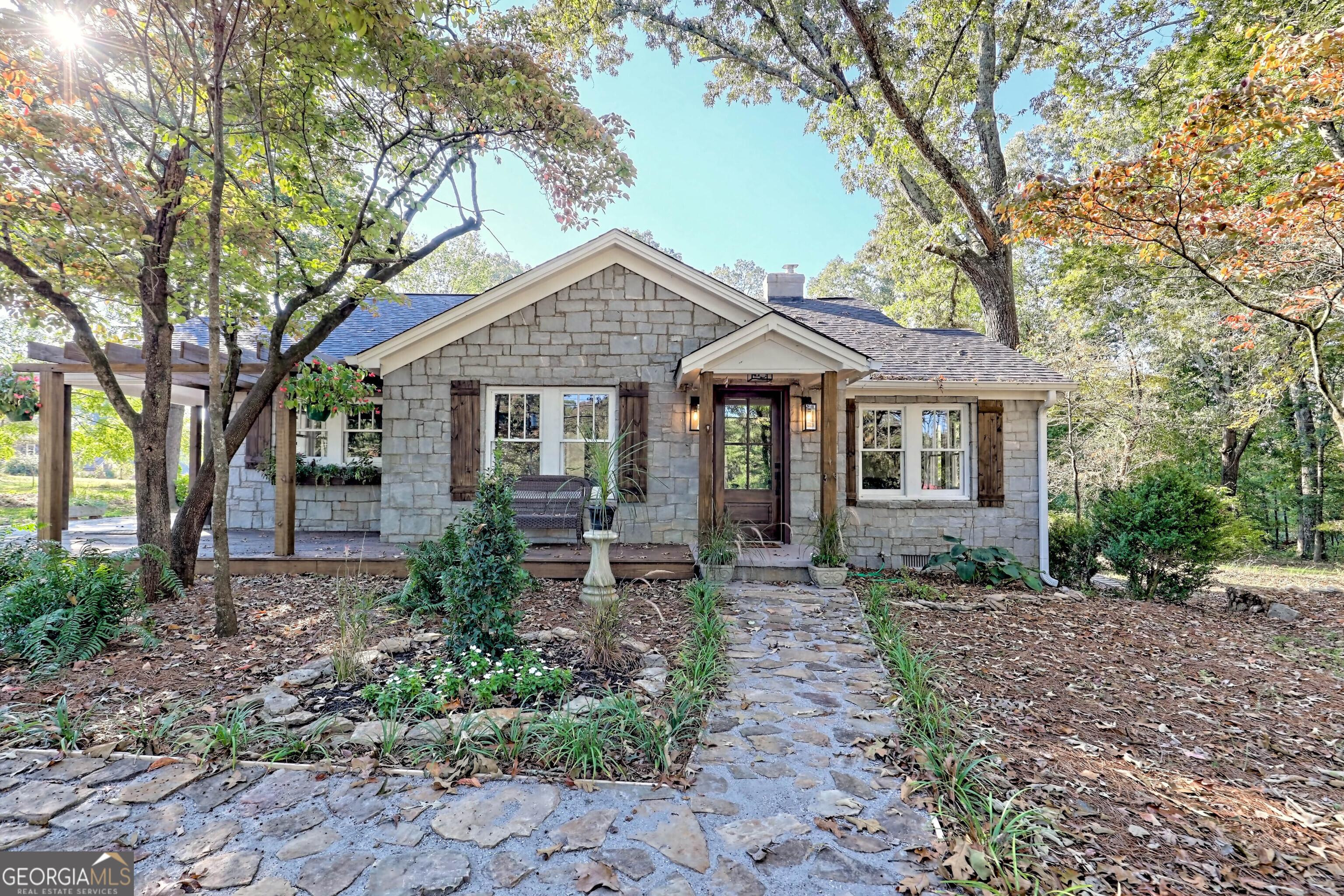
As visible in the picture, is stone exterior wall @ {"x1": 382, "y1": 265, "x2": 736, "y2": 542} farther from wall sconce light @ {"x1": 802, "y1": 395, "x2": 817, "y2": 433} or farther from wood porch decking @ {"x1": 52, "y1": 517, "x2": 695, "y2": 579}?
wall sconce light @ {"x1": 802, "y1": 395, "x2": 817, "y2": 433}

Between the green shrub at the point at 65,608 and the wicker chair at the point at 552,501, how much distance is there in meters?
3.16

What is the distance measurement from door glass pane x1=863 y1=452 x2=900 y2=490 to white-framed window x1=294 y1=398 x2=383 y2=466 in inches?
278

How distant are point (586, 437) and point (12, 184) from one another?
551 centimetres

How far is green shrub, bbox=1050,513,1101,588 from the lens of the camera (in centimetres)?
730

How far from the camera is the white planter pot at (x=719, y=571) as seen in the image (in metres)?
6.03

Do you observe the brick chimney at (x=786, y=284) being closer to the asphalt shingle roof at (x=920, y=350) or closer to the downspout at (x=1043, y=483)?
the asphalt shingle roof at (x=920, y=350)

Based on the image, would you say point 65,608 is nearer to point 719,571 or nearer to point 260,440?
point 260,440

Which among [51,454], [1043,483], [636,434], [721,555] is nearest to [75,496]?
[51,454]

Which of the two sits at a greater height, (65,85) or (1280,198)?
(65,85)

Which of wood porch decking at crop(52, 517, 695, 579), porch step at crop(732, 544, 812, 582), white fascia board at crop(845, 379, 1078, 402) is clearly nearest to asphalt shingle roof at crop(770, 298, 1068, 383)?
white fascia board at crop(845, 379, 1078, 402)

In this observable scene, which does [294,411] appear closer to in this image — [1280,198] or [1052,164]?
Result: [1280,198]

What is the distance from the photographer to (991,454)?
747 cm

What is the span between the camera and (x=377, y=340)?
29.0 ft

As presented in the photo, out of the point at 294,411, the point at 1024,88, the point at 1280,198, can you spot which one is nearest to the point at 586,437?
the point at 294,411
